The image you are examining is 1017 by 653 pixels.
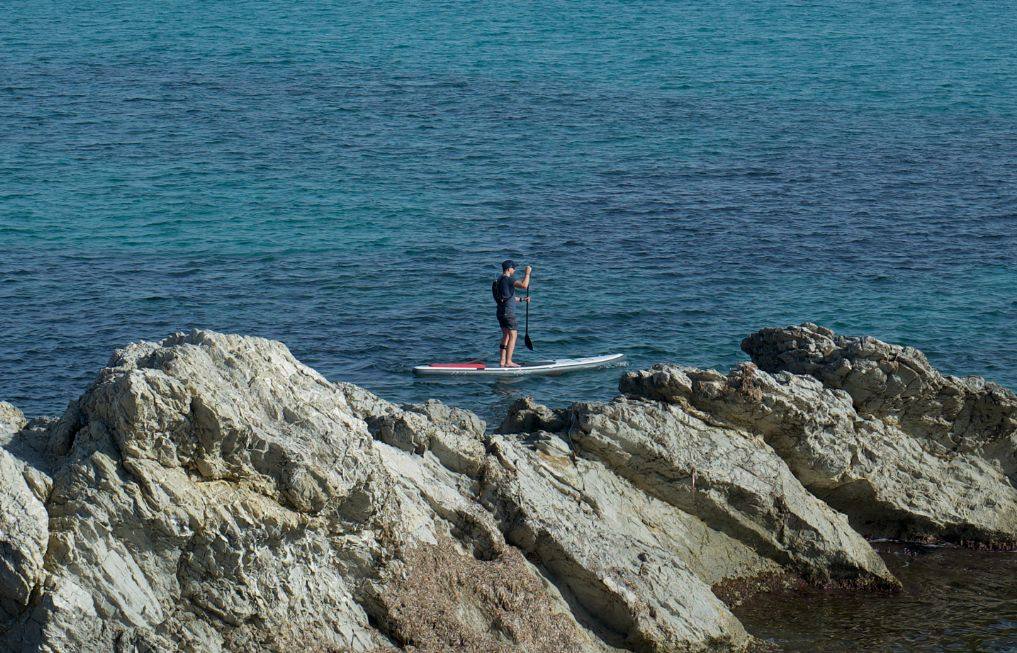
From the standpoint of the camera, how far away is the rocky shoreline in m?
13.8

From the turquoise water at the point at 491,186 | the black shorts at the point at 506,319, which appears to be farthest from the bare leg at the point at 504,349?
the turquoise water at the point at 491,186

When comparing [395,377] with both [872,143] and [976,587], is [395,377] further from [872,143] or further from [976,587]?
[872,143]

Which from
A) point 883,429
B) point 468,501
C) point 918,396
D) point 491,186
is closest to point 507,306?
point 883,429

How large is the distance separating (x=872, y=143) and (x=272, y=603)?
4493 centimetres

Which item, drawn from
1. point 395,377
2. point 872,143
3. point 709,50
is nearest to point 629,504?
point 395,377

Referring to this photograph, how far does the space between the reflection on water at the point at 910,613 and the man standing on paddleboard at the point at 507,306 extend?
11.6 m

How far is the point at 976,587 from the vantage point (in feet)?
63.1

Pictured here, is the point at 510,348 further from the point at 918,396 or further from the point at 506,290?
the point at 918,396

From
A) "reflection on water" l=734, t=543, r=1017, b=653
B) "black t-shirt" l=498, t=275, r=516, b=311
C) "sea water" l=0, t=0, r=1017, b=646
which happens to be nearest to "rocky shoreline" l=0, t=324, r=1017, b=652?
"reflection on water" l=734, t=543, r=1017, b=653

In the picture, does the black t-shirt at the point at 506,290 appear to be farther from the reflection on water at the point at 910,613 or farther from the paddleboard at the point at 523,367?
the reflection on water at the point at 910,613

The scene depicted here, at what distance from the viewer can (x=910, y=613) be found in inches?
720

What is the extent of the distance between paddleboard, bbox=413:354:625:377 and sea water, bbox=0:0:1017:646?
1.41 ft

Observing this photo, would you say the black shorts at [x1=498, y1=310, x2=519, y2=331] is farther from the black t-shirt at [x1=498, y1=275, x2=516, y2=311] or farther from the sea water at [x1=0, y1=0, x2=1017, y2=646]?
the sea water at [x1=0, y1=0, x2=1017, y2=646]

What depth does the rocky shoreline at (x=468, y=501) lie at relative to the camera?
1381 centimetres
